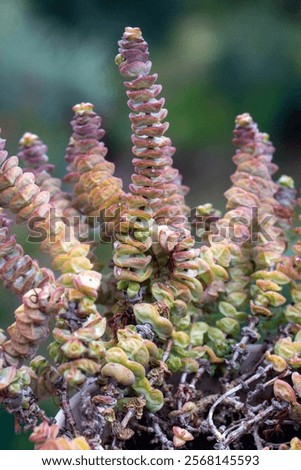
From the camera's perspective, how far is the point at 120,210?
85cm

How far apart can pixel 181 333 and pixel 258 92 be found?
64.2 inches

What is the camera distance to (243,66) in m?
2.29

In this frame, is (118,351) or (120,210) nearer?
(118,351)

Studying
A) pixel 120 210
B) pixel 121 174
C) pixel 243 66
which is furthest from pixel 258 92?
pixel 120 210

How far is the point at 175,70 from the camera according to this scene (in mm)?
2270

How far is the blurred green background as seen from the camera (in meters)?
2.11

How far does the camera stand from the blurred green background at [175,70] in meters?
2.11

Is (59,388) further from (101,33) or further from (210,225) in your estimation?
(101,33)

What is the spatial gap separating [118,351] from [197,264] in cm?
15

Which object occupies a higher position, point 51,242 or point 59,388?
point 51,242
